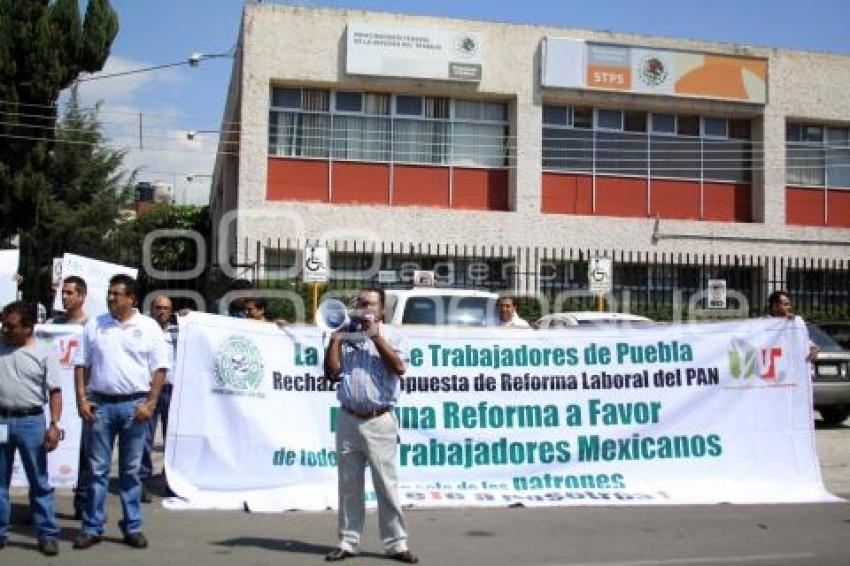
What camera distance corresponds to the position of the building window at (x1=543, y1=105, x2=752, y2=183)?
2466 cm

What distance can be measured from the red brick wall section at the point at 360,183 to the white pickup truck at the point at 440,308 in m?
10.4

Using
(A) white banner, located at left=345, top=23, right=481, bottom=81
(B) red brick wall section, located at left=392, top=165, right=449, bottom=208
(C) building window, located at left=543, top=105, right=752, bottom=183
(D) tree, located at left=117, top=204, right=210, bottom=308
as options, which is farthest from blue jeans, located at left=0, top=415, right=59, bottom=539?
(D) tree, located at left=117, top=204, right=210, bottom=308

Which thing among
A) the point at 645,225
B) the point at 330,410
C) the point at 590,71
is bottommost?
the point at 330,410

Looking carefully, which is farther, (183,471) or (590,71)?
(590,71)

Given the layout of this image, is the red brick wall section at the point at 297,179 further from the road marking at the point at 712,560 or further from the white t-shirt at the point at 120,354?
the road marking at the point at 712,560

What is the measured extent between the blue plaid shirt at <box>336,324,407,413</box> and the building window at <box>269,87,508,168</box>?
17.1 meters

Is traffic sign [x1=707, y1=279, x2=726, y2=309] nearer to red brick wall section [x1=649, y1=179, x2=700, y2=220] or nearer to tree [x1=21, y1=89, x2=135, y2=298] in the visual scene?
red brick wall section [x1=649, y1=179, x2=700, y2=220]

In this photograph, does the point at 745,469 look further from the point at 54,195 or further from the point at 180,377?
the point at 54,195

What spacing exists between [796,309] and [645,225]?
415 cm

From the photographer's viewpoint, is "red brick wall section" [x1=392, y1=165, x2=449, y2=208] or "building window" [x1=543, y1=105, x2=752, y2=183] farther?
"building window" [x1=543, y1=105, x2=752, y2=183]

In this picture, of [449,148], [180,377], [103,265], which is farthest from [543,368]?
[449,148]

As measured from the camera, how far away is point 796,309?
23750 mm

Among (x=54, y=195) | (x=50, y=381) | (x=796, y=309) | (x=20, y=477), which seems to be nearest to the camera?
(x=50, y=381)

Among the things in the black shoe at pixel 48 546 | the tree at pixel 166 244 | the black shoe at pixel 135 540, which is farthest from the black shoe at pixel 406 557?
the tree at pixel 166 244
